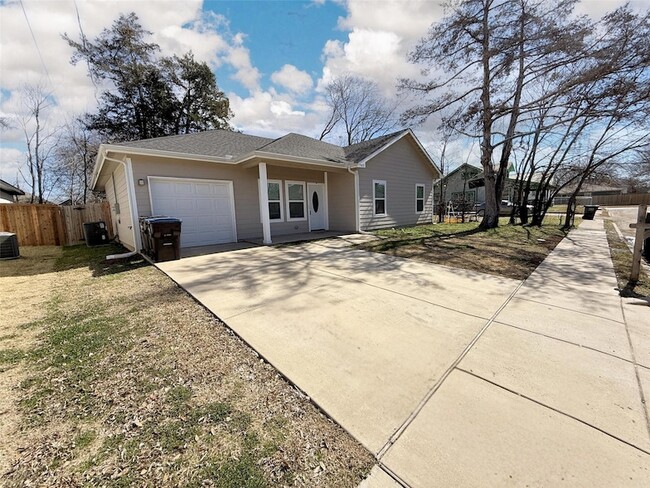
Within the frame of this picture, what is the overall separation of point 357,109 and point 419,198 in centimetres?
1434

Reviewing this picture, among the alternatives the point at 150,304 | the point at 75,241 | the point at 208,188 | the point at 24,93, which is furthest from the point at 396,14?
the point at 24,93

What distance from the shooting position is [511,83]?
454 inches

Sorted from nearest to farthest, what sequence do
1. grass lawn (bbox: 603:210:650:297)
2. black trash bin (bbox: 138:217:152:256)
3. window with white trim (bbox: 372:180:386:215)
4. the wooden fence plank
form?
grass lawn (bbox: 603:210:650:297) → black trash bin (bbox: 138:217:152:256) → window with white trim (bbox: 372:180:386:215) → the wooden fence plank

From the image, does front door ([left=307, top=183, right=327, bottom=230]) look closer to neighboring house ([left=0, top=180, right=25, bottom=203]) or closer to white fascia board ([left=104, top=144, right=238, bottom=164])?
white fascia board ([left=104, top=144, right=238, bottom=164])

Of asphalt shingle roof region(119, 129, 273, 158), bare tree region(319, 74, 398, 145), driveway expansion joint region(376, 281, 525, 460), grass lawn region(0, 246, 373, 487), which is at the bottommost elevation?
driveway expansion joint region(376, 281, 525, 460)

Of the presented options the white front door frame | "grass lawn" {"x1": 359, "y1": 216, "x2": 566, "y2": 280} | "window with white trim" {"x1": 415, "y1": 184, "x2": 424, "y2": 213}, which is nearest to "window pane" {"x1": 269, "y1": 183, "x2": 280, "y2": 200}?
the white front door frame

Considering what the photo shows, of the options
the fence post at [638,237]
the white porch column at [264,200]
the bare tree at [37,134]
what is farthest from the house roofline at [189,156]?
the bare tree at [37,134]

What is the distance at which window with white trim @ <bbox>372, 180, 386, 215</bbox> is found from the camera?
11.5 meters

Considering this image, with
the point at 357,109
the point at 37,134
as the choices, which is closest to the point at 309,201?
the point at 357,109

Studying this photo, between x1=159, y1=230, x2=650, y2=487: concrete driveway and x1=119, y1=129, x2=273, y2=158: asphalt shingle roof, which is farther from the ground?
x1=119, y1=129, x2=273, y2=158: asphalt shingle roof

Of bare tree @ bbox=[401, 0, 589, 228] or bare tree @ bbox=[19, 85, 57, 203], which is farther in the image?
bare tree @ bbox=[19, 85, 57, 203]

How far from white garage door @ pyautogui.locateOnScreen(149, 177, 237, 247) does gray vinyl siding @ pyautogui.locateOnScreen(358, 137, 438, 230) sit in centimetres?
499

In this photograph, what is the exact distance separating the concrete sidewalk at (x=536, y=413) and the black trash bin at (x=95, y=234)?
487 inches

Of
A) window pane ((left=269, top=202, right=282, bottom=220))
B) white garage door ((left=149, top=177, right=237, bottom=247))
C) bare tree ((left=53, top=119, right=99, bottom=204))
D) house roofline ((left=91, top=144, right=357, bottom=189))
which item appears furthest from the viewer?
bare tree ((left=53, top=119, right=99, bottom=204))
